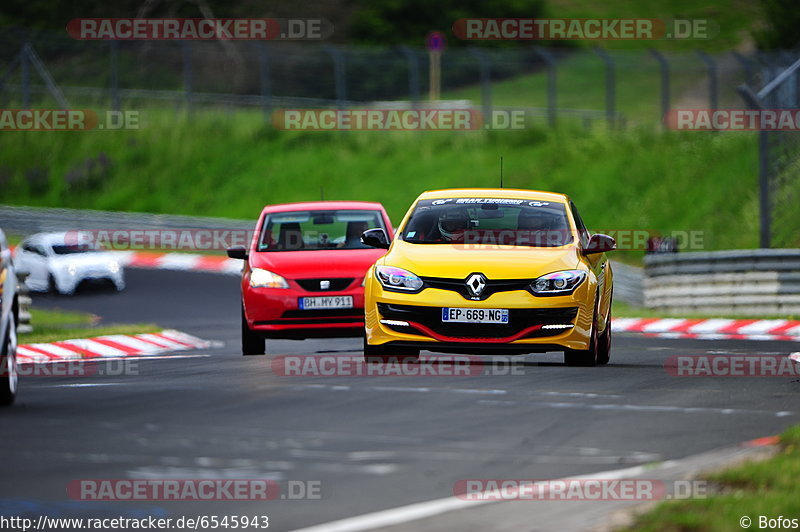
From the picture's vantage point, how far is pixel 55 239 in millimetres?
33062

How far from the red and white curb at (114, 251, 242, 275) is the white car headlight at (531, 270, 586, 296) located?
22238 millimetres

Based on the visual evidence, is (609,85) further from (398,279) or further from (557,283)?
(398,279)

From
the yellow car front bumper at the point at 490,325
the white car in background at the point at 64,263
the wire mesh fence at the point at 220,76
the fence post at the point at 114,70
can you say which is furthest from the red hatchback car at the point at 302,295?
the fence post at the point at 114,70

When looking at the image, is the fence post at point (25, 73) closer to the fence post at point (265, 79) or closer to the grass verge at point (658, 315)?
the fence post at point (265, 79)

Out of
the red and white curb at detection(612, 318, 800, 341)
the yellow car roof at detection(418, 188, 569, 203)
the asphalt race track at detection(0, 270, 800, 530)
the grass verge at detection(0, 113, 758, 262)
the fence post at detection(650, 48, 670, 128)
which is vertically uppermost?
the fence post at detection(650, 48, 670, 128)

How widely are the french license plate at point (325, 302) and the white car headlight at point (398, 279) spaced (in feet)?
8.77

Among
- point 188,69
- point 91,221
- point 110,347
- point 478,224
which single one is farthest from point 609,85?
point 478,224

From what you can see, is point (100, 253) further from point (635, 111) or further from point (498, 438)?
point (635, 111)

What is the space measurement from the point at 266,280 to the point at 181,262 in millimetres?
21218

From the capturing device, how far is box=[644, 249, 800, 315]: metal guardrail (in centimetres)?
2272

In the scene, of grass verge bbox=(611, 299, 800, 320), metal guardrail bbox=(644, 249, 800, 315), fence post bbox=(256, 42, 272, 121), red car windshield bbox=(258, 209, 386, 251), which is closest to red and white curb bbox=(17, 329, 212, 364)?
red car windshield bbox=(258, 209, 386, 251)

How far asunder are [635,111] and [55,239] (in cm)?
3683

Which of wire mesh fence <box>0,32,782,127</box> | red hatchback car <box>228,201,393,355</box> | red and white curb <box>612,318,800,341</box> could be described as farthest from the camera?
wire mesh fence <box>0,32,782,127</box>

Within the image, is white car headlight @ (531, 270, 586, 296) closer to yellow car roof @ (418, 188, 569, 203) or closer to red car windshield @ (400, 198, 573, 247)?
red car windshield @ (400, 198, 573, 247)
